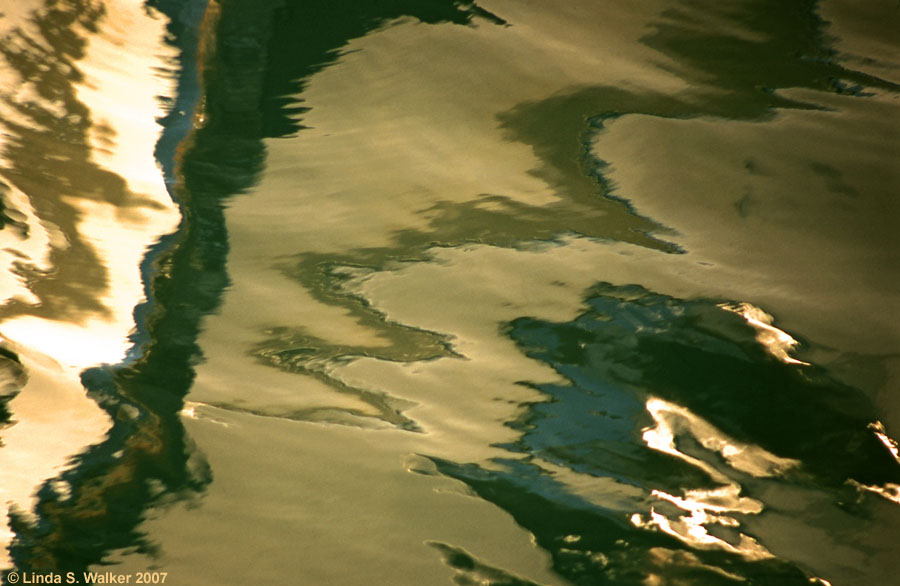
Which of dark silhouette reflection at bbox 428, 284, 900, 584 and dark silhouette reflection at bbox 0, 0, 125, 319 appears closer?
dark silhouette reflection at bbox 428, 284, 900, 584

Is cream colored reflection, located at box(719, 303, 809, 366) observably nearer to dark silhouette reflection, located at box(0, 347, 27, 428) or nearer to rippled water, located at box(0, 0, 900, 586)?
rippled water, located at box(0, 0, 900, 586)

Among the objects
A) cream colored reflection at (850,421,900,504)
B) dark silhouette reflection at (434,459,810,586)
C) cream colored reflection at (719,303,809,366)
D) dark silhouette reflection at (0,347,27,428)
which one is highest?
cream colored reflection at (719,303,809,366)

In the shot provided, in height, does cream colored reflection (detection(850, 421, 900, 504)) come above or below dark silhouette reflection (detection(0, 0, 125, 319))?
below

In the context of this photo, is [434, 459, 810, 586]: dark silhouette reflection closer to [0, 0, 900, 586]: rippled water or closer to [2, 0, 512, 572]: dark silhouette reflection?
[0, 0, 900, 586]: rippled water

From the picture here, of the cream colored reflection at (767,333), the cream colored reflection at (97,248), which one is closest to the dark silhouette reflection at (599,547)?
the cream colored reflection at (767,333)

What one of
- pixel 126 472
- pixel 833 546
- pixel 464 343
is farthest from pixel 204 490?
pixel 833 546

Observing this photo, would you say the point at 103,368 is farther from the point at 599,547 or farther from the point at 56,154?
the point at 599,547

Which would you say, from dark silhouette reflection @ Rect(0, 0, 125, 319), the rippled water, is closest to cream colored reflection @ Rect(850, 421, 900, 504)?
the rippled water

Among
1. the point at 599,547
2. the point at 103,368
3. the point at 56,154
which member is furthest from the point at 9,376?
the point at 599,547
